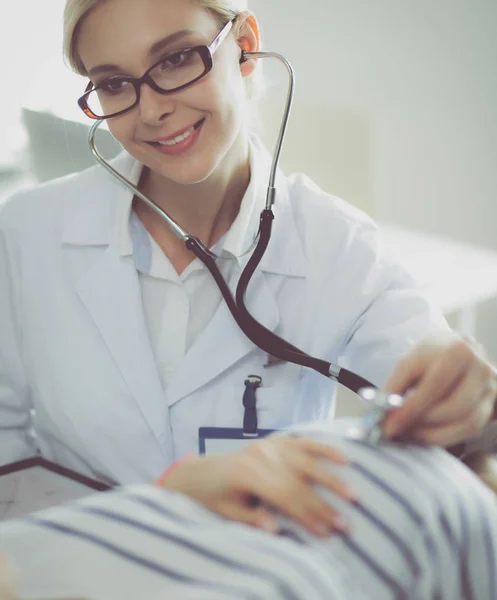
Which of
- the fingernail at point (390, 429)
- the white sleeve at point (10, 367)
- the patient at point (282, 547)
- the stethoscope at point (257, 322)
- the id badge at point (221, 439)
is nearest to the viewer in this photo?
the patient at point (282, 547)

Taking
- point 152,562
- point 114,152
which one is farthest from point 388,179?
point 152,562

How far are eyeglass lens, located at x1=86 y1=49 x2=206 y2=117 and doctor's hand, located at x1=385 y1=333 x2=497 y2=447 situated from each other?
0.49 metres

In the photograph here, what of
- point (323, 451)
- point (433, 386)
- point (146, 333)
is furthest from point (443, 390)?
point (146, 333)

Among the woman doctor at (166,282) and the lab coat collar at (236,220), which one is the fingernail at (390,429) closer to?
the woman doctor at (166,282)

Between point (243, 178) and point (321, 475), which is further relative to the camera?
point (243, 178)

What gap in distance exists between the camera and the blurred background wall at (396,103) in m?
1.59

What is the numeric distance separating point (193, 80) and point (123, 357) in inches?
14.7

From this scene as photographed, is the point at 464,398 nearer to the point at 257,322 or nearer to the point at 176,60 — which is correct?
the point at 257,322

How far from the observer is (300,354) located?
0.85 metres

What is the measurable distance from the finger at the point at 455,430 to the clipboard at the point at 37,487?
454mm

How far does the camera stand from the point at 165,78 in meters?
0.89

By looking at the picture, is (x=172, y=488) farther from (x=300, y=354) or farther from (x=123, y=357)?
(x=123, y=357)

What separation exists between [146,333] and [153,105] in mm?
301

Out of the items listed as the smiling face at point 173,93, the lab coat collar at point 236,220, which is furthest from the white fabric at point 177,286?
the smiling face at point 173,93
